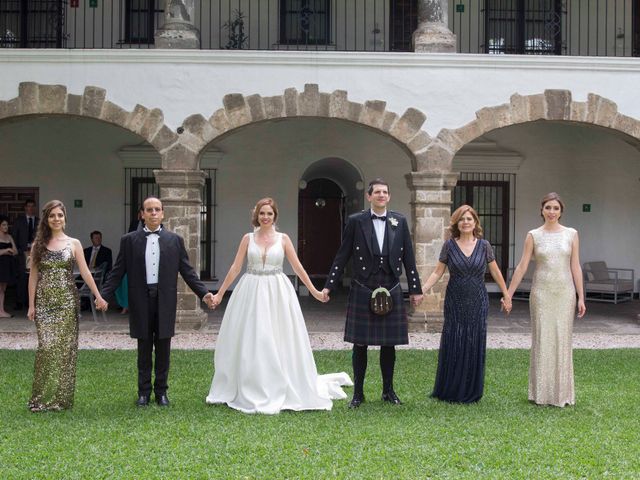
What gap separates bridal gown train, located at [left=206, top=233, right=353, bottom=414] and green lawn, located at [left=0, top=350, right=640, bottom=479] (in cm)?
17

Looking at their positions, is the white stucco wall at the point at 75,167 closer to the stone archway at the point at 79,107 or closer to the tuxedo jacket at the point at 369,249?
the stone archway at the point at 79,107

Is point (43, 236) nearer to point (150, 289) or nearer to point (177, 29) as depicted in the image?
point (150, 289)

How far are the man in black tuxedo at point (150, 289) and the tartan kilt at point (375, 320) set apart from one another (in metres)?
1.08

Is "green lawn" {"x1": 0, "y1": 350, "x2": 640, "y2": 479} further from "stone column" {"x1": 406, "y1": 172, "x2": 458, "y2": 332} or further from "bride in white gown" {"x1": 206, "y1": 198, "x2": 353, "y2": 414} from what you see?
"stone column" {"x1": 406, "y1": 172, "x2": 458, "y2": 332}

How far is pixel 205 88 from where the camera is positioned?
33.6 ft

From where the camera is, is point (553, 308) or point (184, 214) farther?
point (184, 214)

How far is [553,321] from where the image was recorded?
6.17 meters

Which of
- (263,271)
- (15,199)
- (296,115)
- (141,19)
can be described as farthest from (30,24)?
(263,271)

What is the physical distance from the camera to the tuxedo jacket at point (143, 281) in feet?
19.4

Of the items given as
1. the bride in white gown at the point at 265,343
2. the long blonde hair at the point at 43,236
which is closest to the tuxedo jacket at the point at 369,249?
the bride in white gown at the point at 265,343

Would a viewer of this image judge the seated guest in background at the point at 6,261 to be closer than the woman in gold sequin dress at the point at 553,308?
No

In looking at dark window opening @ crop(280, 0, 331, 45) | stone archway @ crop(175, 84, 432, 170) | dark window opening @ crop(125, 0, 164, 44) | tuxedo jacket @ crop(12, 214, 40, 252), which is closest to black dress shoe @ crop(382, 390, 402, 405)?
stone archway @ crop(175, 84, 432, 170)

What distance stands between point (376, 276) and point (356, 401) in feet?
3.11

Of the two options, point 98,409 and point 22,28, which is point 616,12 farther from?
point 98,409
